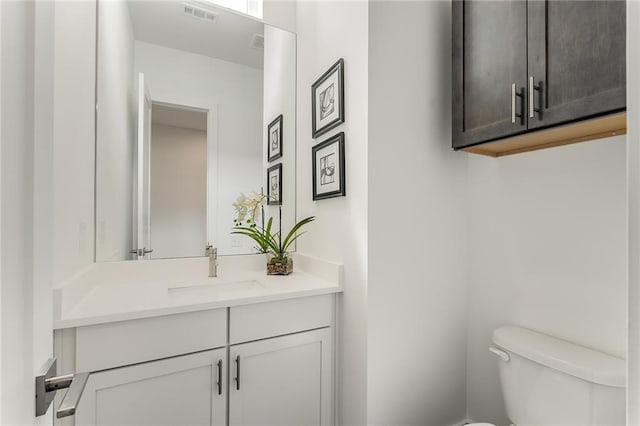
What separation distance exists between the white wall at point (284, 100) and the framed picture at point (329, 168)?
0.30 m

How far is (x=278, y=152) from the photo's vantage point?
1905 millimetres

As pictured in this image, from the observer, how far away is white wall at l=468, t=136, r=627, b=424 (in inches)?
41.6

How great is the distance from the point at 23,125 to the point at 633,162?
0.68 meters

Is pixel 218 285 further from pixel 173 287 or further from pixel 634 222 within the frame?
pixel 634 222

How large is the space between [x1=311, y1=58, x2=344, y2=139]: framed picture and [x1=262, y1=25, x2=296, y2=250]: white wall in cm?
29

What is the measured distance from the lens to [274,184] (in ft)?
6.20

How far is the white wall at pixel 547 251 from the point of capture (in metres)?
1.06

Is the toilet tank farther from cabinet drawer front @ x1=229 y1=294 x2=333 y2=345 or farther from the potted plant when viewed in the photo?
the potted plant

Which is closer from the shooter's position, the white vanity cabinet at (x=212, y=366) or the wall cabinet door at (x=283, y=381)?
the white vanity cabinet at (x=212, y=366)

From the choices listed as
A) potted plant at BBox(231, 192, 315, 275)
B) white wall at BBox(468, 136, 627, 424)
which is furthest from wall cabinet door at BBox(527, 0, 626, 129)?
potted plant at BBox(231, 192, 315, 275)

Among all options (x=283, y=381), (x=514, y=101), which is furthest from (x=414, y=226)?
(x=283, y=381)

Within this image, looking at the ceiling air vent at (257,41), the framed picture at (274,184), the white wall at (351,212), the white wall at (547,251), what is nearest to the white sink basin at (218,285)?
the white wall at (351,212)

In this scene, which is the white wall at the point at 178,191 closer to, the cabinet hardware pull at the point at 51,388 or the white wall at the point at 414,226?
the white wall at the point at 414,226

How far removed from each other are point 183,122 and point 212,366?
1208mm
